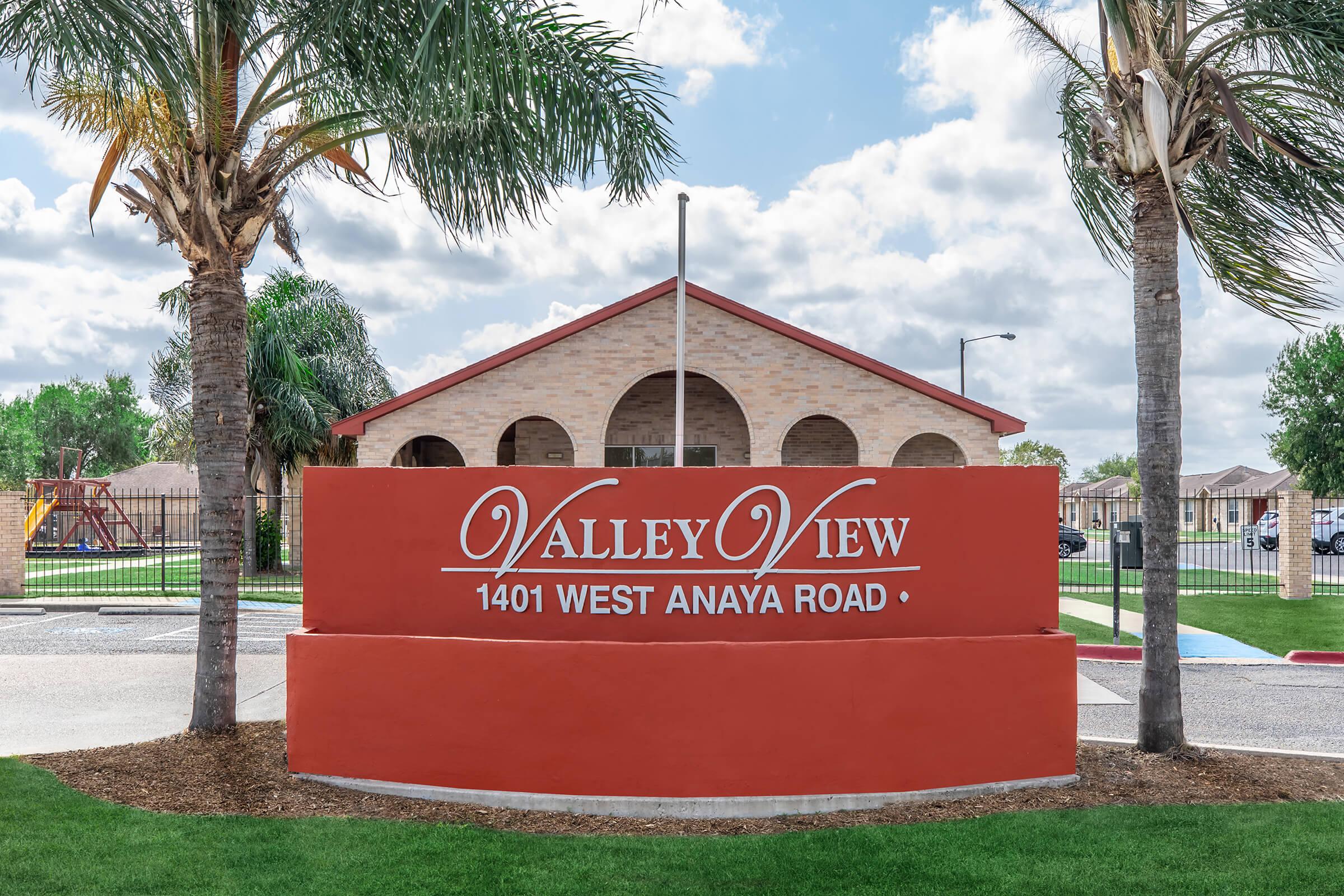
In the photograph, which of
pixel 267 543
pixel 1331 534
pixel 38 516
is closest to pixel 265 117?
pixel 267 543

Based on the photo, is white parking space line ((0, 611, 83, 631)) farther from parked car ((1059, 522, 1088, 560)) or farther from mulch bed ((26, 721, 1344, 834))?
parked car ((1059, 522, 1088, 560))

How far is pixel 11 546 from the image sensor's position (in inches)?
792

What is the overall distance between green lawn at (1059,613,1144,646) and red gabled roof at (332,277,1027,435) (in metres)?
5.70

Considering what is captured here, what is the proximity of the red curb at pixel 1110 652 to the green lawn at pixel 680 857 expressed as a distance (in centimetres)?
691

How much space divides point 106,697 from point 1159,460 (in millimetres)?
9912

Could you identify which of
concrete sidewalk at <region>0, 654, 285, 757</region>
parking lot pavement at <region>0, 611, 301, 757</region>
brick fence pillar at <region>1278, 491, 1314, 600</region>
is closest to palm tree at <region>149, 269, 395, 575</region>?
parking lot pavement at <region>0, 611, 301, 757</region>

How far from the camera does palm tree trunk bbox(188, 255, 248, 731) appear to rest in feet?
24.0

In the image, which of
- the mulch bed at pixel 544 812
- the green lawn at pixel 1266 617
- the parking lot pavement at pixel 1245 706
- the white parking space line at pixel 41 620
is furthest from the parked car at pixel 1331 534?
the white parking space line at pixel 41 620

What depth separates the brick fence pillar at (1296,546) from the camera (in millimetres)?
18797

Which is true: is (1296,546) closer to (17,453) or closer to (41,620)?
(41,620)

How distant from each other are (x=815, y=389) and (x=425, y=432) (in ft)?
26.9

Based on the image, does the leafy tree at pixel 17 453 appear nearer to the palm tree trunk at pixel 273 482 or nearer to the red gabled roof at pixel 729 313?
the palm tree trunk at pixel 273 482

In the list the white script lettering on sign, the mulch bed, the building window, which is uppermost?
the building window

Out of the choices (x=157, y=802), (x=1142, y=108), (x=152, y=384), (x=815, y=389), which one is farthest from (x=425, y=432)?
(x=1142, y=108)
